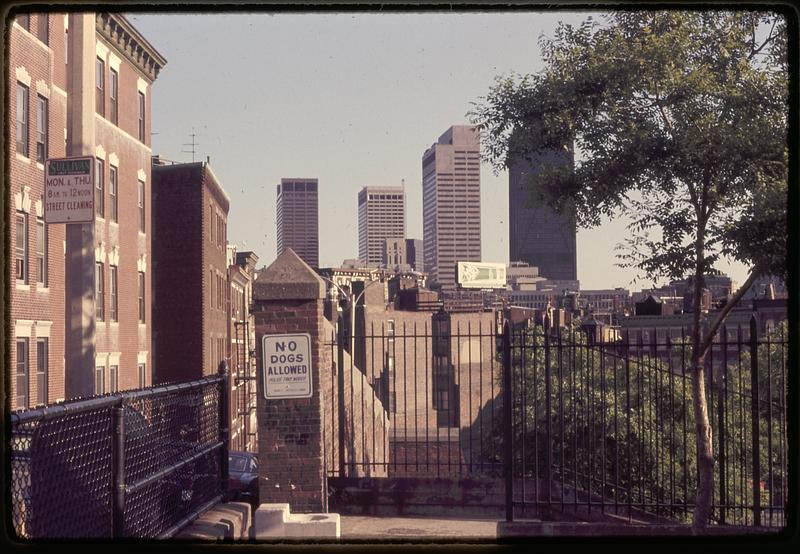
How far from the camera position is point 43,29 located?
21.6 m

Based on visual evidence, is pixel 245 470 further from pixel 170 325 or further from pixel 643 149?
pixel 170 325

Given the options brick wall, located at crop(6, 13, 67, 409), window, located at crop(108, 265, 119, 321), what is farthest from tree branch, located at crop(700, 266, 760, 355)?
window, located at crop(108, 265, 119, 321)

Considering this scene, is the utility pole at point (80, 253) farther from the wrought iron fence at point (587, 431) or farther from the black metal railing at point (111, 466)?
the wrought iron fence at point (587, 431)

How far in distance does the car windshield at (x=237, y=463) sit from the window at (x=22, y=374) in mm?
4786

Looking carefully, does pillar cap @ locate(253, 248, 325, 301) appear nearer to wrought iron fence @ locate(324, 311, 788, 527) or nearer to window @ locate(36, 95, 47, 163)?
wrought iron fence @ locate(324, 311, 788, 527)

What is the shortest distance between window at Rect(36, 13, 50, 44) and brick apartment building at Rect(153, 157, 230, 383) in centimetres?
1268

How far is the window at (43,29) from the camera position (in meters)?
21.3

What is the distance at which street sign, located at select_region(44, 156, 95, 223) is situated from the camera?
7.46m

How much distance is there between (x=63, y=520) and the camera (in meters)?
4.62

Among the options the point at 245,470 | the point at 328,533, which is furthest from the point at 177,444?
the point at 245,470

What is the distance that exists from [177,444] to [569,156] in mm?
4587

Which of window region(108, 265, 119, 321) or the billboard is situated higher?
the billboard

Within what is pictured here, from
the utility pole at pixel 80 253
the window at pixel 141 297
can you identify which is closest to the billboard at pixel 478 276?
the window at pixel 141 297

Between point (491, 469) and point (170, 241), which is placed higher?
point (170, 241)
